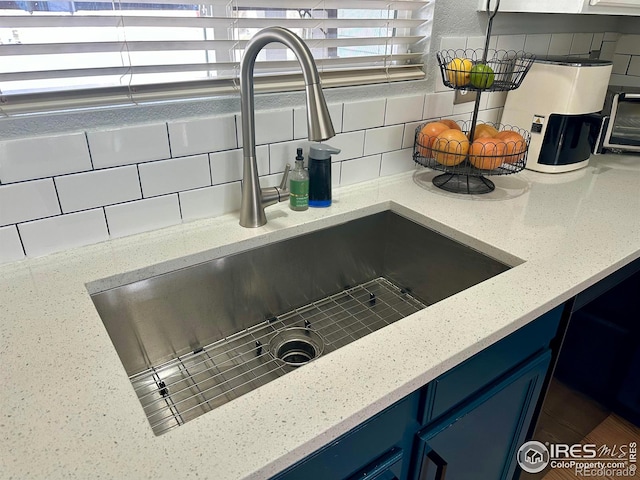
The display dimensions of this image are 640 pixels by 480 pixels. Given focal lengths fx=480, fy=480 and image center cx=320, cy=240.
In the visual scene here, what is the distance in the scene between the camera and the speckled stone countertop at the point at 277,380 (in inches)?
22.3

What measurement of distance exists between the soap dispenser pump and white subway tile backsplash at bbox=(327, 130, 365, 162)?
7 centimetres

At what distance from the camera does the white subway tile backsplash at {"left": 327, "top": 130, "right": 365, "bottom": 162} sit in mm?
1284

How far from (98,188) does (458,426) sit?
2.76ft

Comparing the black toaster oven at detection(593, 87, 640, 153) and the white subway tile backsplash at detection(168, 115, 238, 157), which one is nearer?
the white subway tile backsplash at detection(168, 115, 238, 157)

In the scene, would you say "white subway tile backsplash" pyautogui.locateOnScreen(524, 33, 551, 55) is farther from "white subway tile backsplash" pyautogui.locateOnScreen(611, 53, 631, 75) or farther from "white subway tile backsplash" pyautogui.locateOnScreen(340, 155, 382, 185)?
"white subway tile backsplash" pyautogui.locateOnScreen(340, 155, 382, 185)

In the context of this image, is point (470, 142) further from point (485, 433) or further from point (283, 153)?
point (485, 433)

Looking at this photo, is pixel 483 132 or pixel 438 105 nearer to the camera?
pixel 483 132

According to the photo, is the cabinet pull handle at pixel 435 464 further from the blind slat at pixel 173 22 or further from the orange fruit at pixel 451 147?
the blind slat at pixel 173 22

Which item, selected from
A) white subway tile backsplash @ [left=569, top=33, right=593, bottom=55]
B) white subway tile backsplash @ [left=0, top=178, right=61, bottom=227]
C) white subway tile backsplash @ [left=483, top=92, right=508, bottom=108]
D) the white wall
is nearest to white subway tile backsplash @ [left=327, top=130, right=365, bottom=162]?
the white wall

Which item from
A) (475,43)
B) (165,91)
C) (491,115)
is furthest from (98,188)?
(491,115)

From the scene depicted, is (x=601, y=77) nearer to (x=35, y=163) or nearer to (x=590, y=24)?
(x=590, y=24)

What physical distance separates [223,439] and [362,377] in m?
0.21

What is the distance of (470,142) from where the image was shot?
1321 mm

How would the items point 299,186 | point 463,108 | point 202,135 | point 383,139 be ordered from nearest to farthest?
point 202,135, point 299,186, point 383,139, point 463,108
